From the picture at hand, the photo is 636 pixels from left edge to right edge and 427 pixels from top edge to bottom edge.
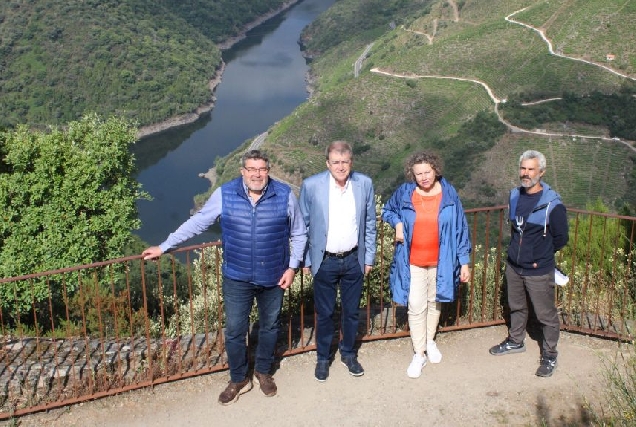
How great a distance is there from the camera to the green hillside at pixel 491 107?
4884 centimetres

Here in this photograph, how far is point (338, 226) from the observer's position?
4.59 metres

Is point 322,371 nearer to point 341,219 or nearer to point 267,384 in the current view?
point 267,384

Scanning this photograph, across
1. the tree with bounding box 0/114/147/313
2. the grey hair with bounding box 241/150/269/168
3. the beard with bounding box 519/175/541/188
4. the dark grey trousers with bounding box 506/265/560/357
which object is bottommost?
the tree with bounding box 0/114/147/313

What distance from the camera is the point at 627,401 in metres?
3.76

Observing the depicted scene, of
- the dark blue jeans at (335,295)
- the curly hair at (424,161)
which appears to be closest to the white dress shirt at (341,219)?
the dark blue jeans at (335,295)

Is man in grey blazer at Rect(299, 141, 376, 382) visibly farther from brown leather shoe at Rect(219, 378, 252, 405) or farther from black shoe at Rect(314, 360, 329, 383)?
brown leather shoe at Rect(219, 378, 252, 405)

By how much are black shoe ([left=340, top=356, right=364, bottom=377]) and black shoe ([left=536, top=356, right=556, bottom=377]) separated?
135cm

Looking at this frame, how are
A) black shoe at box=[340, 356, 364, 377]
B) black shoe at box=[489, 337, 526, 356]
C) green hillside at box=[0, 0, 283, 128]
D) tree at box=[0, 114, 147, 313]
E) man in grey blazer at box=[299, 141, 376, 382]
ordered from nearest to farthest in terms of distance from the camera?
man in grey blazer at box=[299, 141, 376, 382] → black shoe at box=[340, 356, 364, 377] → black shoe at box=[489, 337, 526, 356] → tree at box=[0, 114, 147, 313] → green hillside at box=[0, 0, 283, 128]

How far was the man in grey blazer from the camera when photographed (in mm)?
4539

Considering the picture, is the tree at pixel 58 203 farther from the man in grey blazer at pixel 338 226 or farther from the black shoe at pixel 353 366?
the man in grey blazer at pixel 338 226

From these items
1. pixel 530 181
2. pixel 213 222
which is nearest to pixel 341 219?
pixel 213 222

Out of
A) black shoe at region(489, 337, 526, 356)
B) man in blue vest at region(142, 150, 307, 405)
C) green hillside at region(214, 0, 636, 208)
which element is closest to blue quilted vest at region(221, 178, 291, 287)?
man in blue vest at region(142, 150, 307, 405)

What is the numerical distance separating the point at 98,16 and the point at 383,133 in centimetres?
5365

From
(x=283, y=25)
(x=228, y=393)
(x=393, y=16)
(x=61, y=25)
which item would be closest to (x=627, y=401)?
(x=228, y=393)
